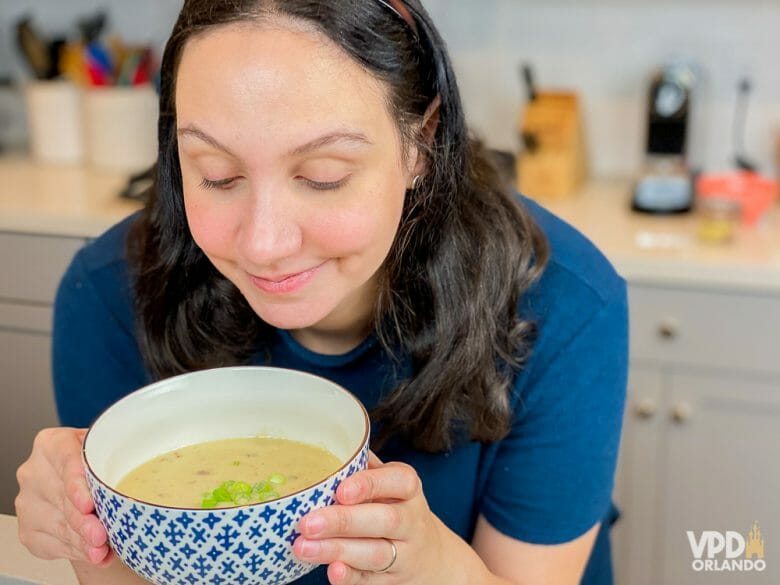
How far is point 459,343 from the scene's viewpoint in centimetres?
106

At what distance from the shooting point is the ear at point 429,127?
100 cm

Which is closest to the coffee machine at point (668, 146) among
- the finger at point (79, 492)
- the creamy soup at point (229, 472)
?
the creamy soup at point (229, 472)

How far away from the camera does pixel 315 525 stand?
2.29ft

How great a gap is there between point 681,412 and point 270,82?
1.29 metres

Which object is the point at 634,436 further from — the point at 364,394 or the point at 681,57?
the point at 364,394

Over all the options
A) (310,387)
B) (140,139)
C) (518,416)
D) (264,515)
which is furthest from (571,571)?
(140,139)

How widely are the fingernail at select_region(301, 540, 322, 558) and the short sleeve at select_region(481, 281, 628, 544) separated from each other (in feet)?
1.36

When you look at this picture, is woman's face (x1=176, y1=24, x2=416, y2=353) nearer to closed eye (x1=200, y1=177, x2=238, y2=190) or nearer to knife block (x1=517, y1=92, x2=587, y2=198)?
closed eye (x1=200, y1=177, x2=238, y2=190)

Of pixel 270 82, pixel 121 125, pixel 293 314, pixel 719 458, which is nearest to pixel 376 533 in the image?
pixel 293 314

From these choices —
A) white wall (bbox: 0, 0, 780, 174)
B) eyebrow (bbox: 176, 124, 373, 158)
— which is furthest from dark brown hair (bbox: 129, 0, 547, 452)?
white wall (bbox: 0, 0, 780, 174)

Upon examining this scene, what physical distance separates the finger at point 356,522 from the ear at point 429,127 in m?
0.36

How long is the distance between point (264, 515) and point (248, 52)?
37cm

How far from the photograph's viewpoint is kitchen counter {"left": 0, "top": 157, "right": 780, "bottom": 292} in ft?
6.00

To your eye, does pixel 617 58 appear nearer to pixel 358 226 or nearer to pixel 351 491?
pixel 358 226
